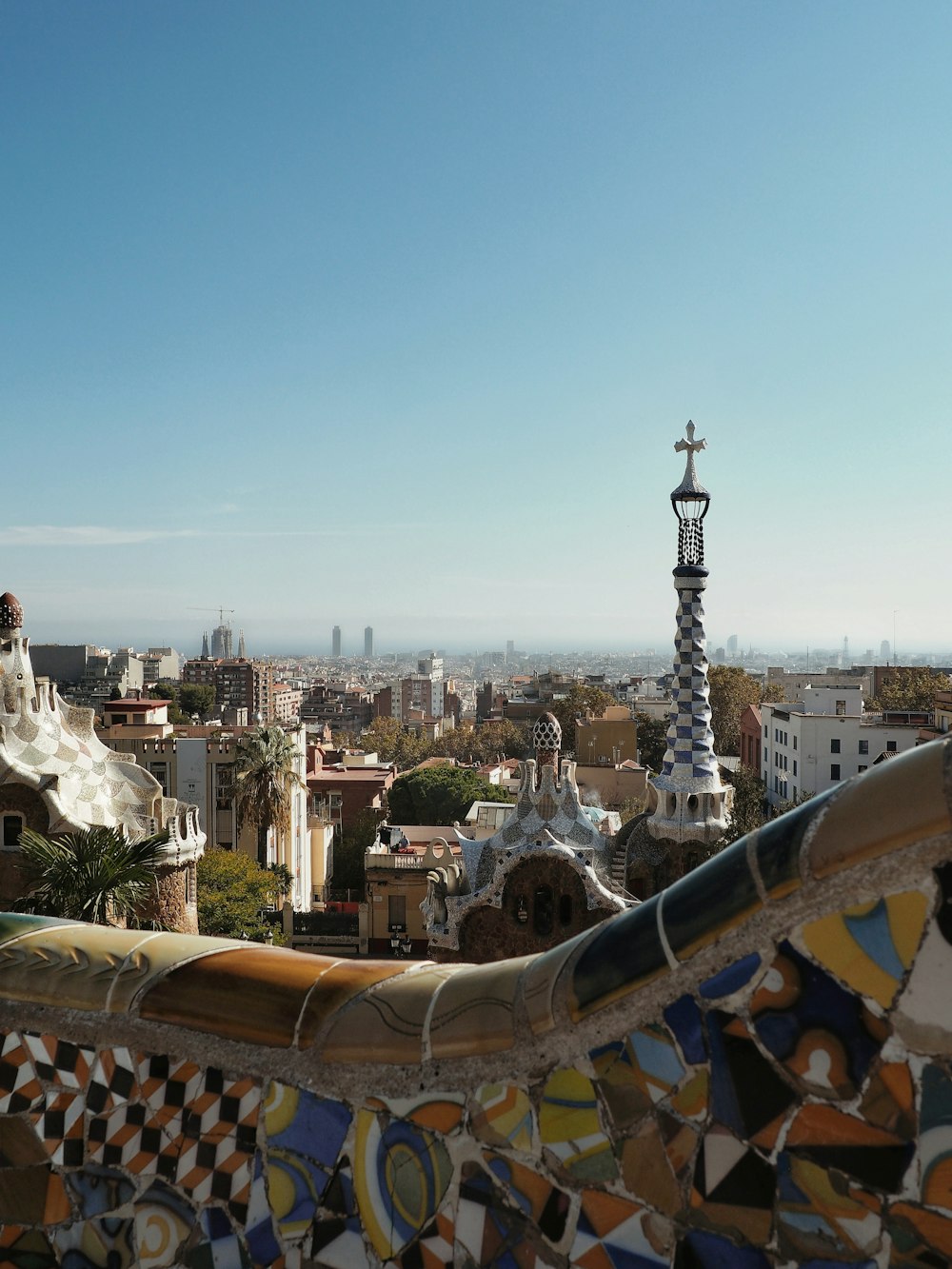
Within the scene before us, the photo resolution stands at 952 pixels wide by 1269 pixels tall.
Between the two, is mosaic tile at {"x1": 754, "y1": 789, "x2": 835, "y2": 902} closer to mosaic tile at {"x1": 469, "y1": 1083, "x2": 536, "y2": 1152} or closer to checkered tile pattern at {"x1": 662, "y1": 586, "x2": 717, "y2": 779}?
mosaic tile at {"x1": 469, "y1": 1083, "x2": 536, "y2": 1152}

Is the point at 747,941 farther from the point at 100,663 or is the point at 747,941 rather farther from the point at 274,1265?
the point at 100,663

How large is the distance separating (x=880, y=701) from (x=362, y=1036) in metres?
60.4

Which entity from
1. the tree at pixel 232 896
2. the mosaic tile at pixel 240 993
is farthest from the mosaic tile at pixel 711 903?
the tree at pixel 232 896

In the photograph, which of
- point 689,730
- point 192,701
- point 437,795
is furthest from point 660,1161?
point 192,701

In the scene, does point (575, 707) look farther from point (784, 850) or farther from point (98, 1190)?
point (784, 850)

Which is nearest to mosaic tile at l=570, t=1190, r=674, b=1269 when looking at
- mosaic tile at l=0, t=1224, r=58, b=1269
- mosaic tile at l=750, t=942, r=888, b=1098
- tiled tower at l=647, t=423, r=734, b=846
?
mosaic tile at l=750, t=942, r=888, b=1098

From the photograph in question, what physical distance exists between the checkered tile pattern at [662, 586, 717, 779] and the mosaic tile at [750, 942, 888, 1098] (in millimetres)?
11396

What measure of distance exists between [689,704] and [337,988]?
11507 mm

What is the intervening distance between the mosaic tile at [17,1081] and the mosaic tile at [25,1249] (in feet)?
0.98

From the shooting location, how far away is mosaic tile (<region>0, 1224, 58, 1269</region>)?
98.8 inches

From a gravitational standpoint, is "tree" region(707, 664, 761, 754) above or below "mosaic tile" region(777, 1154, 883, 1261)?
below

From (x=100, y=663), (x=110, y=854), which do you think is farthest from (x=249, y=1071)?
(x=100, y=663)

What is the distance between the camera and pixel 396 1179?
222cm

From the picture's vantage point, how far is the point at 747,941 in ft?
6.47
